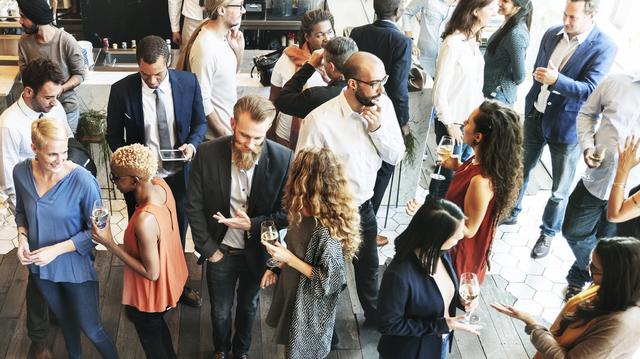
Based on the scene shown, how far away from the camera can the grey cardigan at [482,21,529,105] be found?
455cm

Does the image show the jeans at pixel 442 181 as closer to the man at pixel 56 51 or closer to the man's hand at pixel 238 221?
the man's hand at pixel 238 221

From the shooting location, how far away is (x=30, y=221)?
3049mm

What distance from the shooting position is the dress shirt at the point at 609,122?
3.70 meters

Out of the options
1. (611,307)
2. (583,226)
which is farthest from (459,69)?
(611,307)

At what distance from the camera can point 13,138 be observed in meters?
3.37

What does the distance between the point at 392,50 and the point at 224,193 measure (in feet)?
5.24

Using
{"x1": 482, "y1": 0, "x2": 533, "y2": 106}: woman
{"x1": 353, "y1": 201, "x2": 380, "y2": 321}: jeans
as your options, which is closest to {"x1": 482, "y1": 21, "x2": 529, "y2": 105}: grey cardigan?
{"x1": 482, "y1": 0, "x2": 533, "y2": 106}: woman

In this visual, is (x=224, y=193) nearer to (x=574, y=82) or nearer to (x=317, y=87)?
(x=317, y=87)

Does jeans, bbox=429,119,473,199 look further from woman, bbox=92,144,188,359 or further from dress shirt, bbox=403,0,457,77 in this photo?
woman, bbox=92,144,188,359

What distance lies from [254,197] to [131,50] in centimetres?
439

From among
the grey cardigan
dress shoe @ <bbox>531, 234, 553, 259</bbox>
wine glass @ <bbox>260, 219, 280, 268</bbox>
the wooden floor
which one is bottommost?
the wooden floor

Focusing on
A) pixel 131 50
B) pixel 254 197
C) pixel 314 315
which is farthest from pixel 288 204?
pixel 131 50

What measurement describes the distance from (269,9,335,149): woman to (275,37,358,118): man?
0.22 meters

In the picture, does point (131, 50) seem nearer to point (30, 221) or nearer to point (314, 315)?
point (30, 221)
